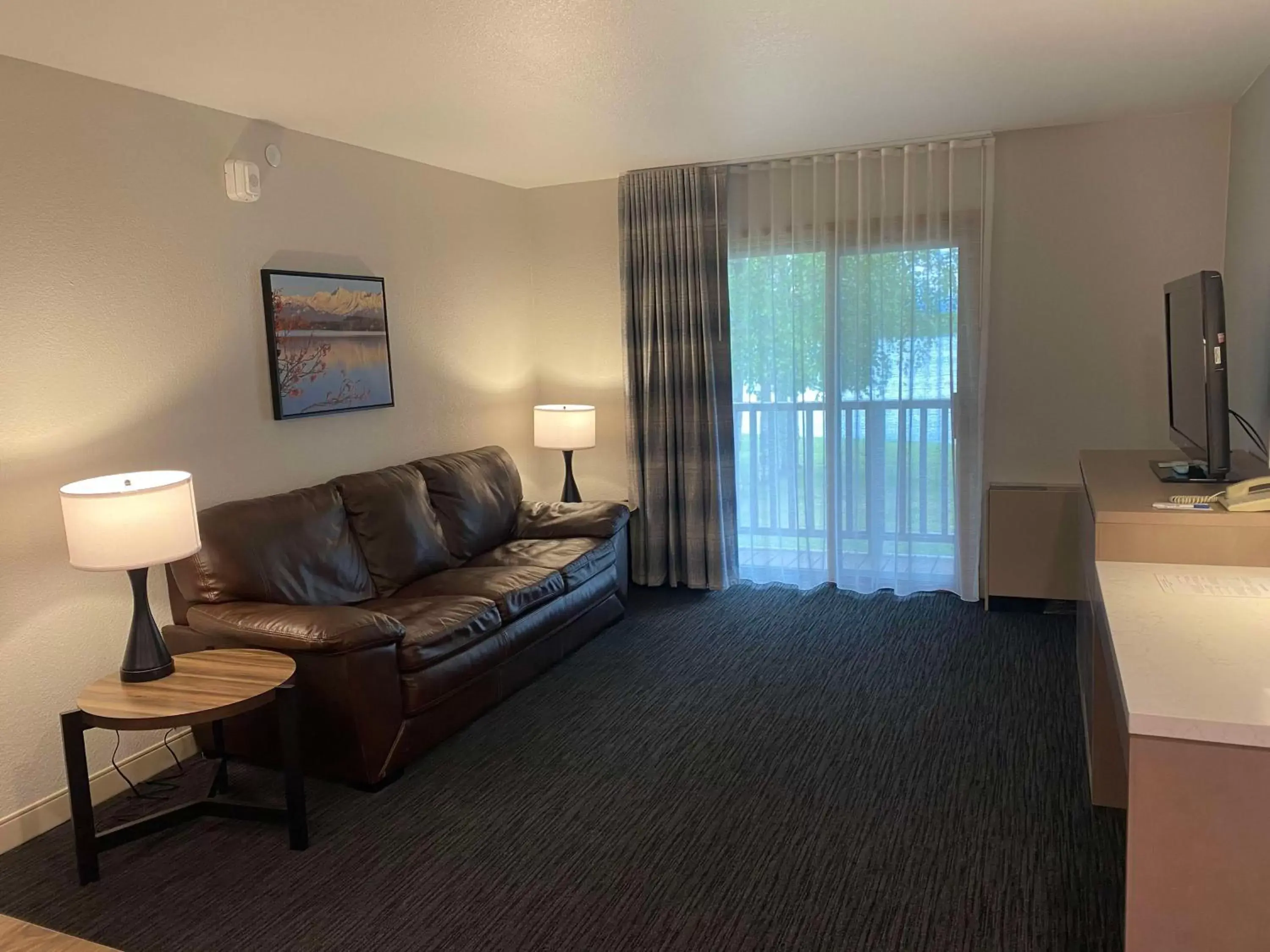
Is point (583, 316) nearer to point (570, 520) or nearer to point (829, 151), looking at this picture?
point (570, 520)

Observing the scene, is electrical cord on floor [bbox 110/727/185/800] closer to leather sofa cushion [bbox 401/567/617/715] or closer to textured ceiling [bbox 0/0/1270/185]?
leather sofa cushion [bbox 401/567/617/715]

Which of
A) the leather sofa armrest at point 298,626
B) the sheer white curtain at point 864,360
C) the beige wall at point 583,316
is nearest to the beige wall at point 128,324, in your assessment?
the leather sofa armrest at point 298,626

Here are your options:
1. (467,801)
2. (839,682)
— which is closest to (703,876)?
(467,801)

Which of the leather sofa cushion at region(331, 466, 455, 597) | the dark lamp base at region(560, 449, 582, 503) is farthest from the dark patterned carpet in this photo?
the dark lamp base at region(560, 449, 582, 503)

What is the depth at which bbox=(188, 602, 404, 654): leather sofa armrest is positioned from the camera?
2812 millimetres

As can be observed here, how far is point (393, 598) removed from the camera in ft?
12.2

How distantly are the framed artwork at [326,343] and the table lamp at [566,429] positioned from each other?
3.00 ft

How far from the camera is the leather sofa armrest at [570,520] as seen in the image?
4.50m

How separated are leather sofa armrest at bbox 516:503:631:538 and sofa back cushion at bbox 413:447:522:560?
0.08m

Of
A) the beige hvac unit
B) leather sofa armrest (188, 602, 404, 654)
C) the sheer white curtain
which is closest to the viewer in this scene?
leather sofa armrest (188, 602, 404, 654)

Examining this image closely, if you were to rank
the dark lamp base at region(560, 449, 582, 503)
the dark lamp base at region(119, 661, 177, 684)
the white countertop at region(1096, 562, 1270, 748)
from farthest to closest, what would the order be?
the dark lamp base at region(560, 449, 582, 503), the dark lamp base at region(119, 661, 177, 684), the white countertop at region(1096, 562, 1270, 748)

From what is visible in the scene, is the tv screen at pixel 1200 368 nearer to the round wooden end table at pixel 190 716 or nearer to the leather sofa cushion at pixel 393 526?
the round wooden end table at pixel 190 716

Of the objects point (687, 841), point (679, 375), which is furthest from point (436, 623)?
point (679, 375)

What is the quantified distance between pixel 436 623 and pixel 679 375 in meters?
2.30
